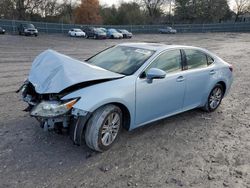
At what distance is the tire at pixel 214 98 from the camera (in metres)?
5.47

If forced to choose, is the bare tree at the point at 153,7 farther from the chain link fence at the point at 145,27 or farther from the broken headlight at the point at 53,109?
the broken headlight at the point at 53,109

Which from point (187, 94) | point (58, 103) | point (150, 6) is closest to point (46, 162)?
point (58, 103)

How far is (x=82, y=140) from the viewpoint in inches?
142

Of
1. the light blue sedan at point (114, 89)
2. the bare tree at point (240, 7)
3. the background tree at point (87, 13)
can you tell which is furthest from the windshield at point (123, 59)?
the bare tree at point (240, 7)

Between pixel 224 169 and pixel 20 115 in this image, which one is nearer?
pixel 224 169

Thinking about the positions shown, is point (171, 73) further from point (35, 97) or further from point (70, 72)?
point (35, 97)

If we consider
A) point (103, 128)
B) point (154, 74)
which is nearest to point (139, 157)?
point (103, 128)

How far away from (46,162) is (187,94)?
276cm

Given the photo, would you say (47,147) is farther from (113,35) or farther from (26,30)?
(113,35)

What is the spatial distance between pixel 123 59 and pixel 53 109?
1.65m

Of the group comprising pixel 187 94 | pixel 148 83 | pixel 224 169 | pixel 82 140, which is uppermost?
pixel 148 83

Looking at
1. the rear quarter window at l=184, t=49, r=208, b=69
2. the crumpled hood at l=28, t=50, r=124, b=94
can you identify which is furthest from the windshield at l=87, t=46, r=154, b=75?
the rear quarter window at l=184, t=49, r=208, b=69

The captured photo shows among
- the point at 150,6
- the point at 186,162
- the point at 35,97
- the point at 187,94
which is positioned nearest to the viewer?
the point at 186,162

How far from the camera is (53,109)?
3322 mm
